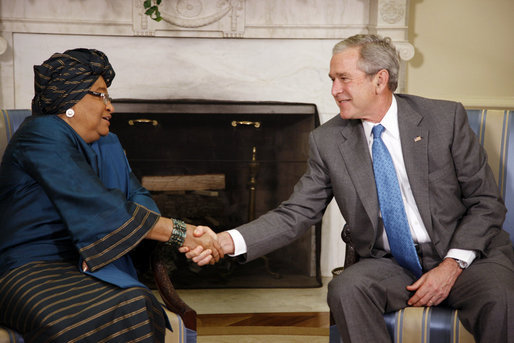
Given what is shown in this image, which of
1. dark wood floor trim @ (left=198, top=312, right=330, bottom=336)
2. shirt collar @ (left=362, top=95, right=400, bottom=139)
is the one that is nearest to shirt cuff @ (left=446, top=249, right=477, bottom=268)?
shirt collar @ (left=362, top=95, right=400, bottom=139)

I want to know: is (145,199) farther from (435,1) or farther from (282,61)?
(435,1)

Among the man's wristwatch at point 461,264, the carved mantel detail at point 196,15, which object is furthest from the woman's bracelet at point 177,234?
the carved mantel detail at point 196,15

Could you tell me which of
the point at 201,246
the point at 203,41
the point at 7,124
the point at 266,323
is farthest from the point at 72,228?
the point at 203,41

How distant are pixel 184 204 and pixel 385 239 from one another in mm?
1721

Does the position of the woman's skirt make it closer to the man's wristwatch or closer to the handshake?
the handshake

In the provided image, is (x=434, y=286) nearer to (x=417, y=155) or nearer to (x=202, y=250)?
(x=417, y=155)

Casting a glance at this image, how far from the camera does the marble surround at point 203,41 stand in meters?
3.35

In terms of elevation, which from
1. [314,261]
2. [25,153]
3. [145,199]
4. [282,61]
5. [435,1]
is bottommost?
[314,261]

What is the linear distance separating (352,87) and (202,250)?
0.78 m

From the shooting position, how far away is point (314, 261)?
3.60 meters

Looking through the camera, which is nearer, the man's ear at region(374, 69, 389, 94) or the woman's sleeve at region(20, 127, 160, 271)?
the woman's sleeve at region(20, 127, 160, 271)

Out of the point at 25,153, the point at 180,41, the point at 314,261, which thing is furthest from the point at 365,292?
the point at 180,41

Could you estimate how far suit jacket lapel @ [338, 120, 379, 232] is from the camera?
2055 mm

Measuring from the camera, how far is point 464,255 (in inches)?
77.2
